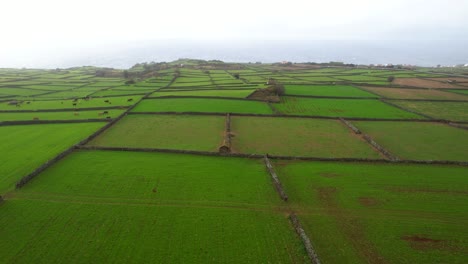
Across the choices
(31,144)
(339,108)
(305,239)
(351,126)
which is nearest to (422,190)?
(305,239)

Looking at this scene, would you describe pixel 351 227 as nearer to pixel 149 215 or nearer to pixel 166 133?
pixel 149 215

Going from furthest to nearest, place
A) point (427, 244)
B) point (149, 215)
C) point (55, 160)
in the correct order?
point (55, 160) → point (149, 215) → point (427, 244)

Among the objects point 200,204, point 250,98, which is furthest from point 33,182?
point 250,98

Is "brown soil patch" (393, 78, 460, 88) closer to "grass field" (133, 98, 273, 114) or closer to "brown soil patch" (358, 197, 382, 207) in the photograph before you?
"grass field" (133, 98, 273, 114)

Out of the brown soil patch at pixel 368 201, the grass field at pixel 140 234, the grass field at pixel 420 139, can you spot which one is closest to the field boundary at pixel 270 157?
the grass field at pixel 420 139

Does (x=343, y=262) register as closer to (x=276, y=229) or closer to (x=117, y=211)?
(x=276, y=229)

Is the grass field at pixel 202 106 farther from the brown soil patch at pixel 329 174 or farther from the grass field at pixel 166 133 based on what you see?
the brown soil patch at pixel 329 174

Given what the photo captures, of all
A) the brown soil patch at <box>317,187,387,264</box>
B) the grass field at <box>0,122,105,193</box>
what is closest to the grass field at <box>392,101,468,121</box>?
the brown soil patch at <box>317,187,387,264</box>
